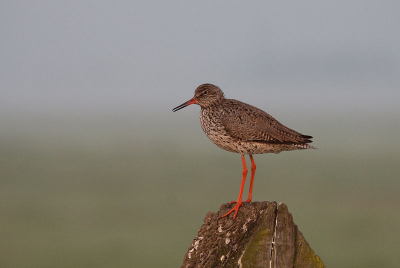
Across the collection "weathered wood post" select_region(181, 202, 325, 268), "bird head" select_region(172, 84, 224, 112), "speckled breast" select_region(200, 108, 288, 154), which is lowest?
"weathered wood post" select_region(181, 202, 325, 268)

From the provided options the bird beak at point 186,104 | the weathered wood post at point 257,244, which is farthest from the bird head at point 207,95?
the weathered wood post at point 257,244

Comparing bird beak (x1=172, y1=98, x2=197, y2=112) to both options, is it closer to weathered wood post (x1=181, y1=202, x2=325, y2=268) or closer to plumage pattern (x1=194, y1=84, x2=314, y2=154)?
plumage pattern (x1=194, y1=84, x2=314, y2=154)

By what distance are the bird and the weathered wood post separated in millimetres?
1264

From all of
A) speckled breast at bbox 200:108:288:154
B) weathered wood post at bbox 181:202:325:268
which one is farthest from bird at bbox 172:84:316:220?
weathered wood post at bbox 181:202:325:268

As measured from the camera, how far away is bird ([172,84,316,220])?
663 cm

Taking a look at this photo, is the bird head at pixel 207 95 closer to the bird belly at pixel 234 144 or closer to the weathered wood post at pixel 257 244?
the bird belly at pixel 234 144

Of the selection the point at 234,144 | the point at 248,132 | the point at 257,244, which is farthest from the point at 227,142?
the point at 257,244

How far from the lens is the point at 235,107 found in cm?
695

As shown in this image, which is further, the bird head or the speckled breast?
the bird head

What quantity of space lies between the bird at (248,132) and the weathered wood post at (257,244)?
1264 millimetres

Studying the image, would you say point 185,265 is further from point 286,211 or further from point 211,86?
point 211,86

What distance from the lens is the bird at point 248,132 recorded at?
6629 millimetres

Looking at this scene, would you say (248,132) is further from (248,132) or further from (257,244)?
(257,244)

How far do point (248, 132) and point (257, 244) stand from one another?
2188mm
